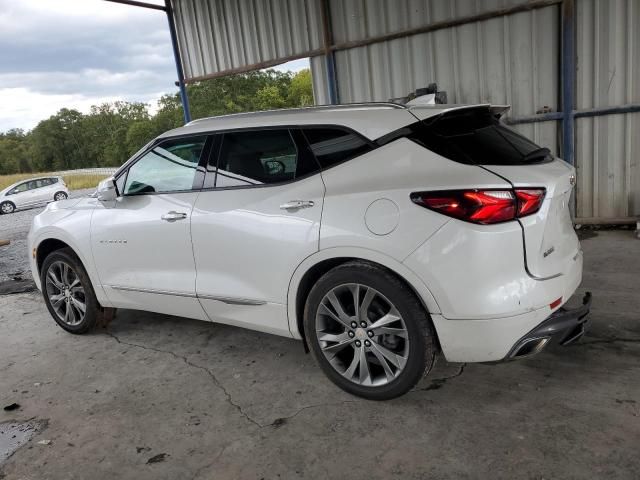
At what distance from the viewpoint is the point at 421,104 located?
3076 mm

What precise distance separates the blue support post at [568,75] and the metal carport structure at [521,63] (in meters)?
0.01

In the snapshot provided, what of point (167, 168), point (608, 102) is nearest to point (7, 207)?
point (167, 168)

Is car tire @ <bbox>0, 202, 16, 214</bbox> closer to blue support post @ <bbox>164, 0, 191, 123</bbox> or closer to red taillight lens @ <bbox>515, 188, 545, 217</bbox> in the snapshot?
blue support post @ <bbox>164, 0, 191, 123</bbox>

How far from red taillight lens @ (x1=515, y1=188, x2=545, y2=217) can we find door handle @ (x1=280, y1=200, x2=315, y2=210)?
109 centimetres

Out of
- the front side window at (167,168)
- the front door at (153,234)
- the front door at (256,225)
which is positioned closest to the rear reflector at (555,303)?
the front door at (256,225)

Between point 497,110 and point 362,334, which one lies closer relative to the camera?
point 362,334

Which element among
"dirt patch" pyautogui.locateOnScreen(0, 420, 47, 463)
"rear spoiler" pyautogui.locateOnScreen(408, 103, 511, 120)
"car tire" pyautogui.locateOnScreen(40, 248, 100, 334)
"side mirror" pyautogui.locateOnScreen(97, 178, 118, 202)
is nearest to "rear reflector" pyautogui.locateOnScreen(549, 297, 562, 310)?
→ "rear spoiler" pyautogui.locateOnScreen(408, 103, 511, 120)

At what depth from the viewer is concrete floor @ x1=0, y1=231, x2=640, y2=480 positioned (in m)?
2.39

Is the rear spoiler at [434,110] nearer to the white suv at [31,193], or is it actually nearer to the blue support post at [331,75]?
the blue support post at [331,75]

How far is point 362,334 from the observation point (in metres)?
2.85

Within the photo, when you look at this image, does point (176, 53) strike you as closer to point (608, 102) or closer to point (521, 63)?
point (521, 63)

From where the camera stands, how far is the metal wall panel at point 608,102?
6.06m

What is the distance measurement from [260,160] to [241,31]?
7.19 metres

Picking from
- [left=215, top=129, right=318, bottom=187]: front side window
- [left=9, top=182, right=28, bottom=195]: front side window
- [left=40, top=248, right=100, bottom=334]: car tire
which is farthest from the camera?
[left=9, top=182, right=28, bottom=195]: front side window
